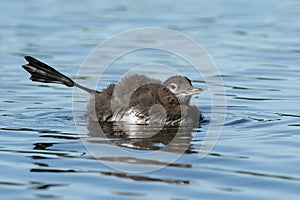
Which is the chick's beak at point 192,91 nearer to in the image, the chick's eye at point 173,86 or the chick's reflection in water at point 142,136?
the chick's eye at point 173,86

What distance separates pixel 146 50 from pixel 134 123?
7805 mm

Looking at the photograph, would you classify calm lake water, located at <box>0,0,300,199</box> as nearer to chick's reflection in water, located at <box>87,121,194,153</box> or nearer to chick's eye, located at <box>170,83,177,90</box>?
chick's reflection in water, located at <box>87,121,194,153</box>

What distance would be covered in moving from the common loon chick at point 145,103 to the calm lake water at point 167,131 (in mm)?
318

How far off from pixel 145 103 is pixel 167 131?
26.9 inches

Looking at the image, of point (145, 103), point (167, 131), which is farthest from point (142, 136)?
point (145, 103)

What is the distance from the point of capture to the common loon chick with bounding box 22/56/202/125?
37.1 feet

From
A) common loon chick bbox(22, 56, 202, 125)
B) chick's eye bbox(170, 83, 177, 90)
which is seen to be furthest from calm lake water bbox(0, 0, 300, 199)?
chick's eye bbox(170, 83, 177, 90)

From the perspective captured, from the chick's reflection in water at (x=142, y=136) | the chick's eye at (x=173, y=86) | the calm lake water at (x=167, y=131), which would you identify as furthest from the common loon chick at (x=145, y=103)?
the calm lake water at (x=167, y=131)

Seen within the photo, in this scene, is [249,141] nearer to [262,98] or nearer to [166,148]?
[166,148]

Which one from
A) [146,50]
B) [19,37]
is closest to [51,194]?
[146,50]

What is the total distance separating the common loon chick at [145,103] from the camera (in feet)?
37.1

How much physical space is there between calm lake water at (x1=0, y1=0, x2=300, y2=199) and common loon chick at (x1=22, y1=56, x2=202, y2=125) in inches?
12.5

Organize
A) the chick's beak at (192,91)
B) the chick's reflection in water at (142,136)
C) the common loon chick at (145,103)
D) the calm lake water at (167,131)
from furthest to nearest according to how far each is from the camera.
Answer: the chick's beak at (192,91) < the common loon chick at (145,103) < the chick's reflection in water at (142,136) < the calm lake water at (167,131)

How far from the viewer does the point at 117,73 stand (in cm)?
1638
